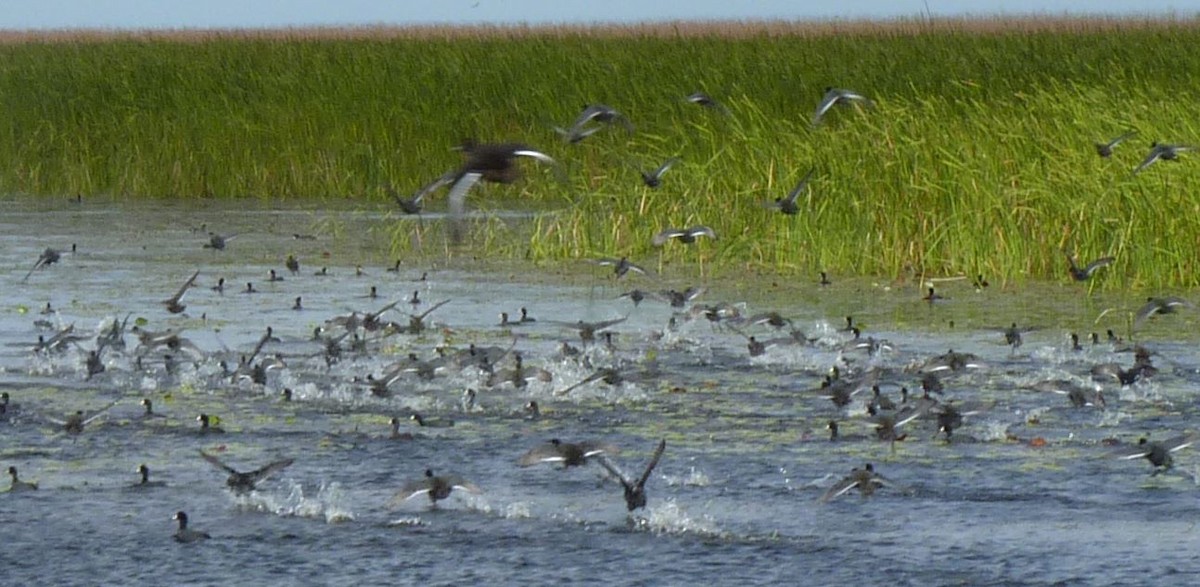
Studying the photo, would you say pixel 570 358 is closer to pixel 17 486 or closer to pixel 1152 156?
pixel 17 486

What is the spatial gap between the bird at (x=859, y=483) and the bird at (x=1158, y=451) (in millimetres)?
912

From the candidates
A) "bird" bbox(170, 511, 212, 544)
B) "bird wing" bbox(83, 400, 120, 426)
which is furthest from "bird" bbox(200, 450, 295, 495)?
"bird wing" bbox(83, 400, 120, 426)

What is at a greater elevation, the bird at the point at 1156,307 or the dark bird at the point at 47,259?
the dark bird at the point at 47,259

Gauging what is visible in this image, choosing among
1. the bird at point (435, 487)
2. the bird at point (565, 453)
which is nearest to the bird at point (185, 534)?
the bird at point (435, 487)

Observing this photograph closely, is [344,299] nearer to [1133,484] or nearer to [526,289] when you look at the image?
[526,289]

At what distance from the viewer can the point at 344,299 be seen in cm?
1291

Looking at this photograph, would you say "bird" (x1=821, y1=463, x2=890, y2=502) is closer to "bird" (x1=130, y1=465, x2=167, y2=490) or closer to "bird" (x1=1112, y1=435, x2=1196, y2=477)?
"bird" (x1=1112, y1=435, x2=1196, y2=477)

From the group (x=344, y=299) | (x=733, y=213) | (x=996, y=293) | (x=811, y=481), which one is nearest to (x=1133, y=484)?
(x=811, y=481)

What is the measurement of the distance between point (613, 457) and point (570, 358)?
7.01ft

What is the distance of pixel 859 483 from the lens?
21.5 feet

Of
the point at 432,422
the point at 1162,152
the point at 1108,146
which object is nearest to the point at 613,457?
the point at 432,422

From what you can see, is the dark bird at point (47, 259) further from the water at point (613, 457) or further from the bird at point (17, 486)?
the bird at point (17, 486)

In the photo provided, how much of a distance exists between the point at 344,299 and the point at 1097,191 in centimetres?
463

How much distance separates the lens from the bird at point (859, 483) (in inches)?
257
